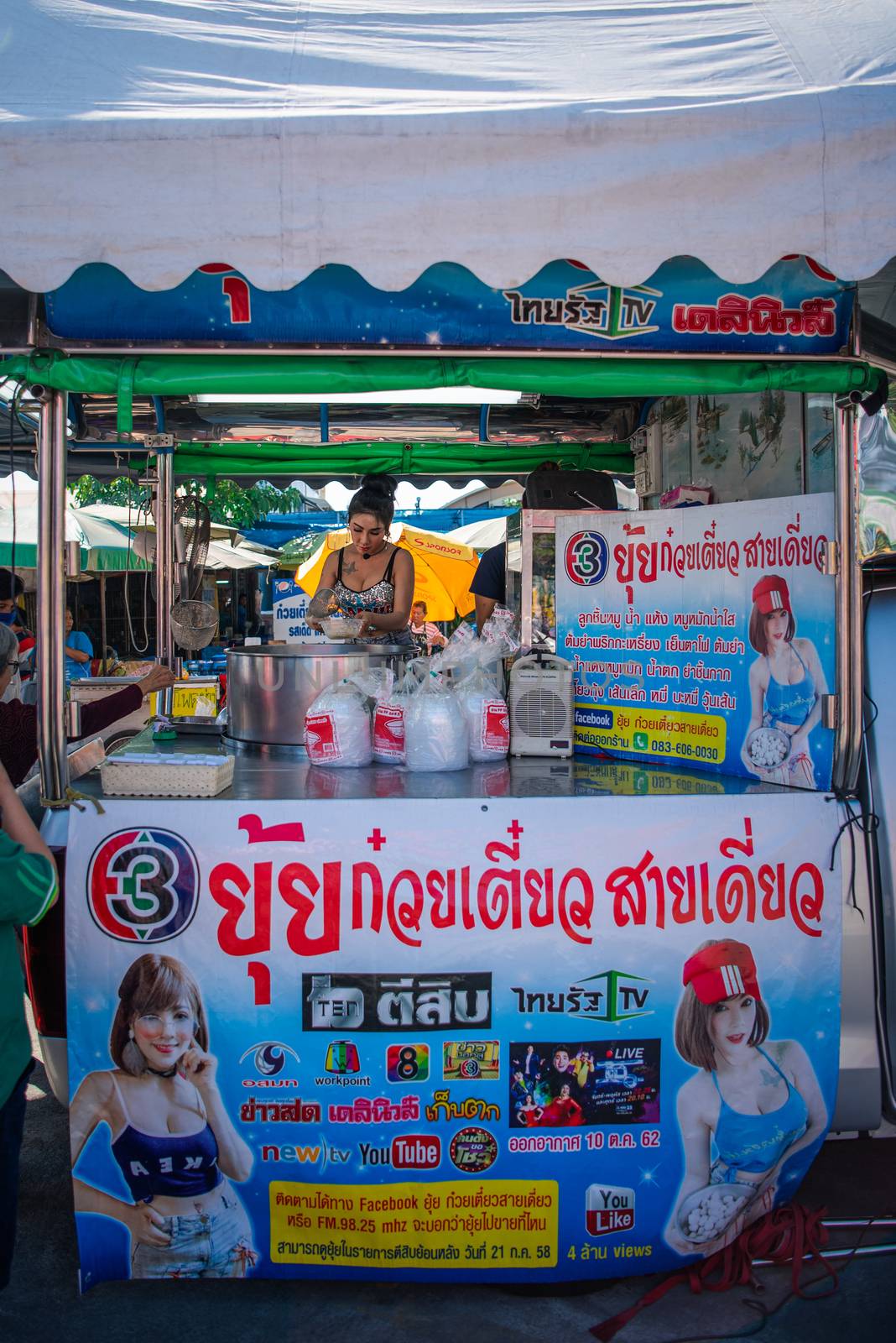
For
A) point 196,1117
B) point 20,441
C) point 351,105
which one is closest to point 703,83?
point 351,105

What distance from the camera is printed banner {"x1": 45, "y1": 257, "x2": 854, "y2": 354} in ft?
7.57

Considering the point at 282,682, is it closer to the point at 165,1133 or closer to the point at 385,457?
the point at 165,1133

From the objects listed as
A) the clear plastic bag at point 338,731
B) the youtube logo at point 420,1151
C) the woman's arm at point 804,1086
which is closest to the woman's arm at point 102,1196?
the youtube logo at point 420,1151

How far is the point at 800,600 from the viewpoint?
247 centimetres

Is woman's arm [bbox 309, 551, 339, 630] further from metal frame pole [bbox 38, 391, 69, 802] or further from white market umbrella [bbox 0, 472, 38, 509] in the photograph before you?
white market umbrella [bbox 0, 472, 38, 509]

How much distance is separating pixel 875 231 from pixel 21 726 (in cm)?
267

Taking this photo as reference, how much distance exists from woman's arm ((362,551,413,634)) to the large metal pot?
3.33 ft

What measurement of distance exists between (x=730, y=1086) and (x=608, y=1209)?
1.35ft

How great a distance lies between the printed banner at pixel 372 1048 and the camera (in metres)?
2.22

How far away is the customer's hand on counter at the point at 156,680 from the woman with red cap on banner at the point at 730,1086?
198 cm

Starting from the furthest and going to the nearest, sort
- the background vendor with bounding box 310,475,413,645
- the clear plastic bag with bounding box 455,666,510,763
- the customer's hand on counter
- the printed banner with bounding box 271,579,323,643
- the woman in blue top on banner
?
the printed banner with bounding box 271,579,323,643 → the background vendor with bounding box 310,475,413,645 → the customer's hand on counter → the clear plastic bag with bounding box 455,666,510,763 → the woman in blue top on banner

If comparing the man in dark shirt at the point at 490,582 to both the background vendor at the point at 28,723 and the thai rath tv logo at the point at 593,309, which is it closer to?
Answer: the background vendor at the point at 28,723

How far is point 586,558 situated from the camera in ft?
9.75

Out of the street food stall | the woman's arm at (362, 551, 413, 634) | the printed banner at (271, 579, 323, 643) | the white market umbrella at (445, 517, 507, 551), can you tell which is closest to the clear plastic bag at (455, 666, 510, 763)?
the street food stall
